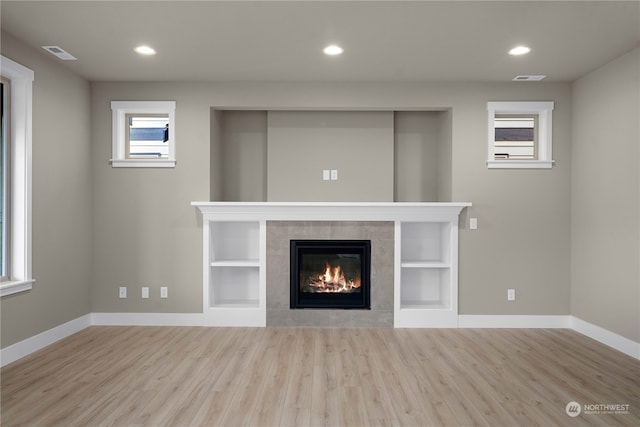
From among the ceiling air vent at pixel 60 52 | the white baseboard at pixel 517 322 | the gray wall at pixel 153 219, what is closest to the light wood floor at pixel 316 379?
the white baseboard at pixel 517 322

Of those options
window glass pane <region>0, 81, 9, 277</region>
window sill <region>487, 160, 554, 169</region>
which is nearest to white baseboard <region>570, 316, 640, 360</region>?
window sill <region>487, 160, 554, 169</region>

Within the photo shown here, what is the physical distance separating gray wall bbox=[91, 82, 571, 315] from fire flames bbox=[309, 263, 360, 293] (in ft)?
3.96

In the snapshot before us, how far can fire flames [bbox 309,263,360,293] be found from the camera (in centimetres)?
487

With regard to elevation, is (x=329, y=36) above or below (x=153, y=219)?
above

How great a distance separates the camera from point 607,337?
13.5ft

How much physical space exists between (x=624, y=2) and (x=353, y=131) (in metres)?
2.75

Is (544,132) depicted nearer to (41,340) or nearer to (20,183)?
(20,183)

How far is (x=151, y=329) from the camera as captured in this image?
463 centimetres

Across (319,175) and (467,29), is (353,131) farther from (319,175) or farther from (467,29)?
(467,29)

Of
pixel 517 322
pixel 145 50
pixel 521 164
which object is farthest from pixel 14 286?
pixel 521 164

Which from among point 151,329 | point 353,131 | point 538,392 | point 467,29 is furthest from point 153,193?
point 538,392

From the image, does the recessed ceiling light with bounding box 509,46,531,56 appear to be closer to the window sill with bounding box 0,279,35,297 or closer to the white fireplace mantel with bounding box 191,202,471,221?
the white fireplace mantel with bounding box 191,202,471,221

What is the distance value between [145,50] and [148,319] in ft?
9.14

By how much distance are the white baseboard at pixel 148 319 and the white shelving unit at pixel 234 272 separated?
17 cm
